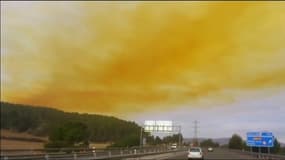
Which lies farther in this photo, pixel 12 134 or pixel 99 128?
pixel 99 128

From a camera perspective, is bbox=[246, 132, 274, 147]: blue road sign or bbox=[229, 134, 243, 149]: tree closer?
bbox=[246, 132, 274, 147]: blue road sign

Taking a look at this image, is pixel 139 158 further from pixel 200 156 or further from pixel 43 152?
pixel 43 152

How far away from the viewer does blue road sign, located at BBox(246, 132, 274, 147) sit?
231 ft

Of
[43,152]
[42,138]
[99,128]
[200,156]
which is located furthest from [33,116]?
[200,156]

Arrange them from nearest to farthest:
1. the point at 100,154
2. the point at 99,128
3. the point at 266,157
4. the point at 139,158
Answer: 1. the point at 100,154
2. the point at 99,128
3. the point at 139,158
4. the point at 266,157

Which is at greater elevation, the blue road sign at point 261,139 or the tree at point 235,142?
the tree at point 235,142

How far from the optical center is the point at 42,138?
19.7 metres

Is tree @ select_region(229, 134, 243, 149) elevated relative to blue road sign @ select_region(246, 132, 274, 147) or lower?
elevated

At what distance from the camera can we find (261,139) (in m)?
74.0

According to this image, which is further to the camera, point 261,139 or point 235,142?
point 235,142

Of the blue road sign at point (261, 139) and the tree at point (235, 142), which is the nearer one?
the blue road sign at point (261, 139)

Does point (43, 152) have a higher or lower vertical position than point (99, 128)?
lower

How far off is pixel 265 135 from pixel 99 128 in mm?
33621

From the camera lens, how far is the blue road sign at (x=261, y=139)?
70438 mm
